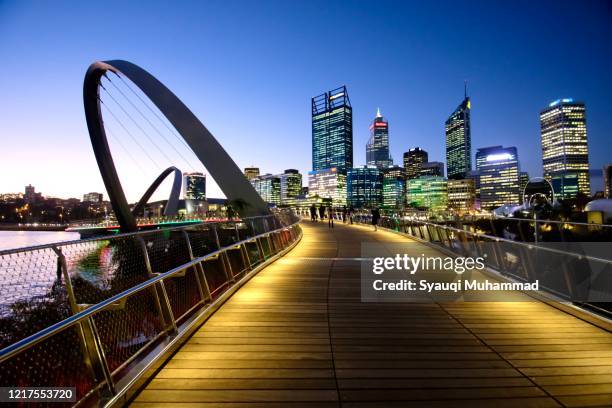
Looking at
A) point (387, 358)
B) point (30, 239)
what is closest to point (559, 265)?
point (387, 358)

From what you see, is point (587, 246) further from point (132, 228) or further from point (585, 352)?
point (132, 228)

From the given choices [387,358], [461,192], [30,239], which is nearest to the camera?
→ [387,358]

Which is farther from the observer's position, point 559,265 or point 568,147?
point 568,147

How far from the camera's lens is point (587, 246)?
5746mm

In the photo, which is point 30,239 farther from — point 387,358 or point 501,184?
point 501,184

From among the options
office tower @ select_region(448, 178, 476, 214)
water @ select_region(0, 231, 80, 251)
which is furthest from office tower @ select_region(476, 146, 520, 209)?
water @ select_region(0, 231, 80, 251)

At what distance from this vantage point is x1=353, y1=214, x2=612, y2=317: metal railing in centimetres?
515

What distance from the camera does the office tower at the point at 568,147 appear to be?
182m

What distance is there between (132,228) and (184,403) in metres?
29.0

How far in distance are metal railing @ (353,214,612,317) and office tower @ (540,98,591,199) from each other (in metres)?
202

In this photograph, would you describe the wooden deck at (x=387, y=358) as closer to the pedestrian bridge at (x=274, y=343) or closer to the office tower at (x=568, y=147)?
the pedestrian bridge at (x=274, y=343)

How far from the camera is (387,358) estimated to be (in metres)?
3.77

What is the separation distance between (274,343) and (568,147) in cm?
23140

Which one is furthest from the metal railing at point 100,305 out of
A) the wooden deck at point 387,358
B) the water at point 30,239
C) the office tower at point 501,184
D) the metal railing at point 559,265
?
the office tower at point 501,184
